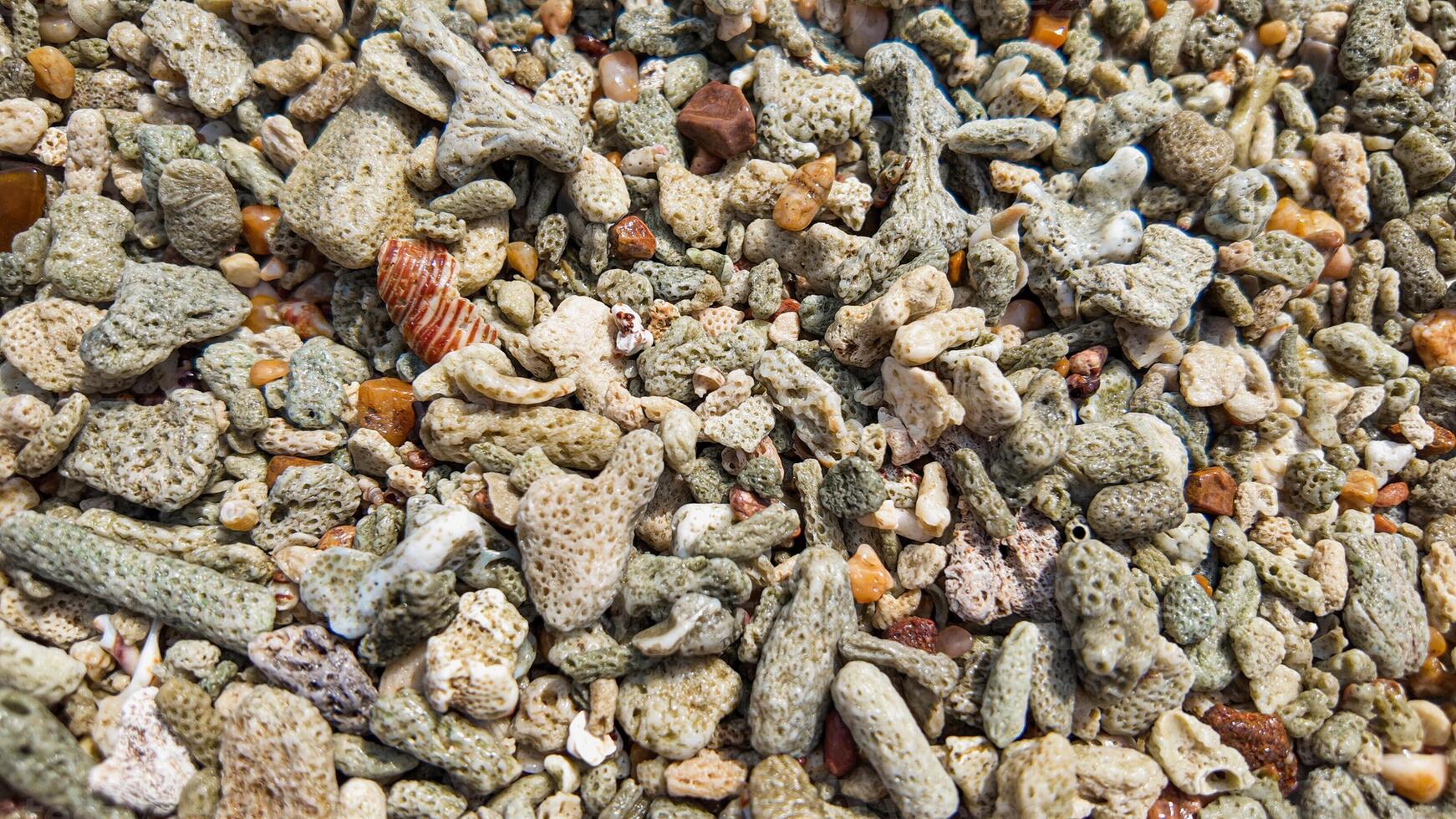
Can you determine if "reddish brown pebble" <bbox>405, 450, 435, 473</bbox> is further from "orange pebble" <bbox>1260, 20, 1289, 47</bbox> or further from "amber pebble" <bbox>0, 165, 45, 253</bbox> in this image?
"orange pebble" <bbox>1260, 20, 1289, 47</bbox>

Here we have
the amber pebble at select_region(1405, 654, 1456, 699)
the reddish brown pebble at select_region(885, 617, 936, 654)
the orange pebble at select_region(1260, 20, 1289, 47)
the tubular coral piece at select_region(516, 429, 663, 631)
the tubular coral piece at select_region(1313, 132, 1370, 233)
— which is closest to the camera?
the tubular coral piece at select_region(516, 429, 663, 631)

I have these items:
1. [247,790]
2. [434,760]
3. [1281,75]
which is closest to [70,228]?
[247,790]

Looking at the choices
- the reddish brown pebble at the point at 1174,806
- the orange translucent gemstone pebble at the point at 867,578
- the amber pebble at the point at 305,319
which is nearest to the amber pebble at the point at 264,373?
the amber pebble at the point at 305,319

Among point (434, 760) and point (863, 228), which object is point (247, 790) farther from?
point (863, 228)

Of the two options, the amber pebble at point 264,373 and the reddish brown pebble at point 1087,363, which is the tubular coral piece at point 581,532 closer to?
the amber pebble at point 264,373

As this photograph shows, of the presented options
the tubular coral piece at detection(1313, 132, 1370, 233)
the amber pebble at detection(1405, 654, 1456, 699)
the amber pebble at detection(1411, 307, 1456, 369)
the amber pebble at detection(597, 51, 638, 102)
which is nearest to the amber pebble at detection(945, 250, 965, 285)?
the amber pebble at detection(597, 51, 638, 102)

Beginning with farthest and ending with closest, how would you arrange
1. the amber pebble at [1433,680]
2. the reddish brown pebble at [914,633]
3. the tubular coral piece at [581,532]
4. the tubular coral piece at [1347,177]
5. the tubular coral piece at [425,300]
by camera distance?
the tubular coral piece at [1347,177] → the amber pebble at [1433,680] → the tubular coral piece at [425,300] → the reddish brown pebble at [914,633] → the tubular coral piece at [581,532]
